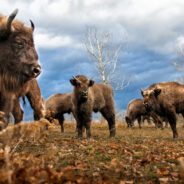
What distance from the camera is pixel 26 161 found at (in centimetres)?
335

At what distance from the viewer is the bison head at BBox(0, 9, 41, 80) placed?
4.97 m

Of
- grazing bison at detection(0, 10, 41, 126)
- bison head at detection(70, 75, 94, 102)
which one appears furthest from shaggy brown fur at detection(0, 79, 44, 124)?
bison head at detection(70, 75, 94, 102)

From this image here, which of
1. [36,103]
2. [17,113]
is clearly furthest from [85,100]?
[17,113]

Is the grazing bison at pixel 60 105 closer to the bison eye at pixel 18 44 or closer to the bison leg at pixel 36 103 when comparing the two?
the bison leg at pixel 36 103

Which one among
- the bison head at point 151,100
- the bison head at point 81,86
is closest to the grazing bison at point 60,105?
the bison head at point 151,100

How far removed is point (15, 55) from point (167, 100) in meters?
8.22

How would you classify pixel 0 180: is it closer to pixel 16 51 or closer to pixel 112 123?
pixel 16 51

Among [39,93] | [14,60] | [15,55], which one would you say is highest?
[15,55]

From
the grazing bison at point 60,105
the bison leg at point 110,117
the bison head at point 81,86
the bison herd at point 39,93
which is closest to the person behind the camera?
the bison herd at point 39,93

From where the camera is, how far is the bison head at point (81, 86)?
30.6ft

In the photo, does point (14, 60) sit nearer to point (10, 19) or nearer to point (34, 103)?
point (10, 19)

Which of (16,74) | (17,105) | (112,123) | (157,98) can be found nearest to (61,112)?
(112,123)

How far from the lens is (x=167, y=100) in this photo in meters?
11.4

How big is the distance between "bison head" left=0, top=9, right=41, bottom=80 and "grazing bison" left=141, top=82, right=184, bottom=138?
7.70 m
